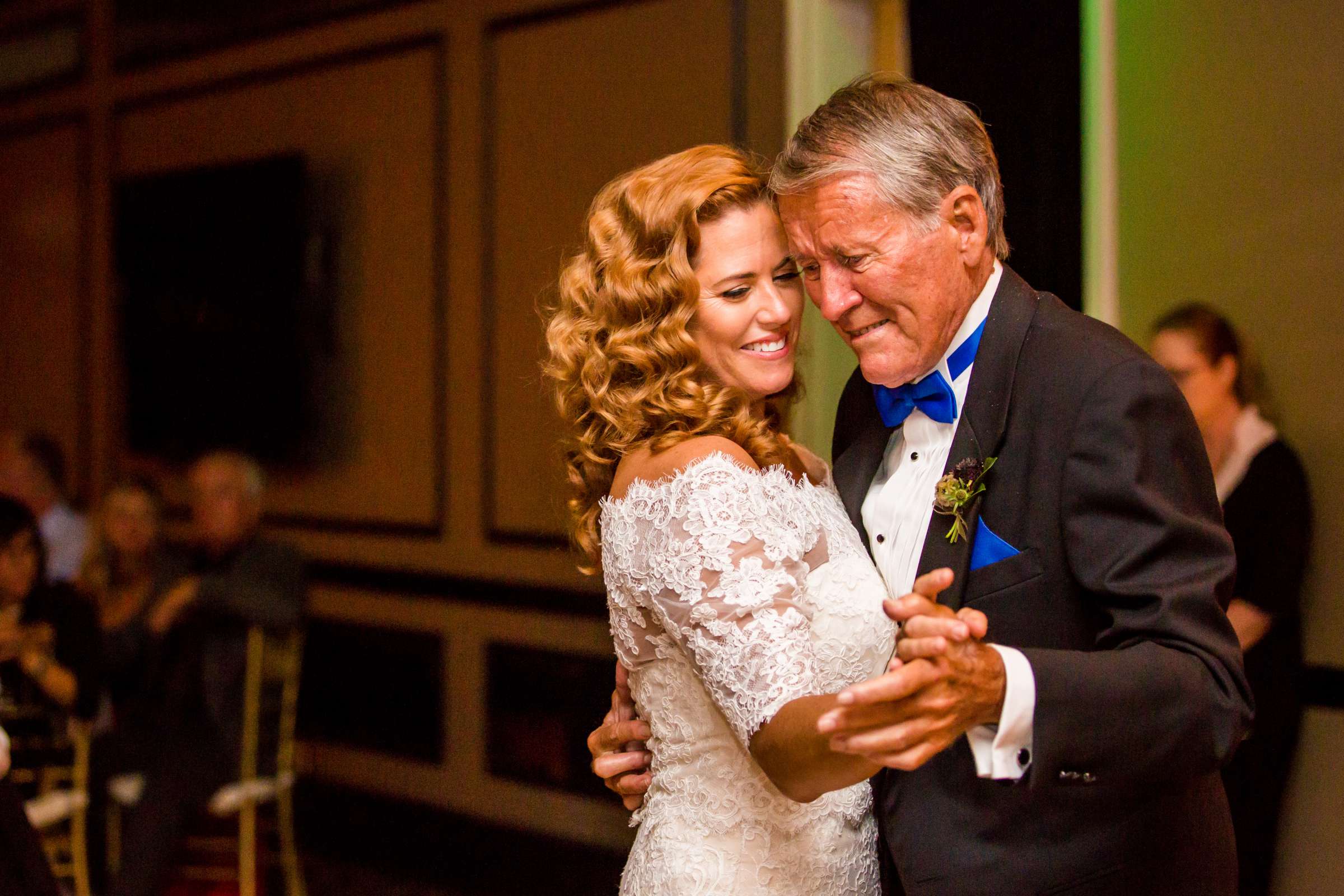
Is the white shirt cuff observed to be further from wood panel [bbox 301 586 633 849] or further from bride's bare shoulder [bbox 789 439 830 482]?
wood panel [bbox 301 586 633 849]

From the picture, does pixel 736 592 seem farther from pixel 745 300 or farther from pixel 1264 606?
pixel 1264 606

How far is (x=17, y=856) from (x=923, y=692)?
1.86 meters

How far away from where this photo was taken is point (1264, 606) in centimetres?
301

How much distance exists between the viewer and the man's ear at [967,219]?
1.69 m

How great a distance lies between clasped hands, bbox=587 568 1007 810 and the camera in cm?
122

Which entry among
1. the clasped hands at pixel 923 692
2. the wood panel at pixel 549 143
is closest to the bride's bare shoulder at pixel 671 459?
the clasped hands at pixel 923 692

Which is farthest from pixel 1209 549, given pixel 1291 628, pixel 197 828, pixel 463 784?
pixel 197 828

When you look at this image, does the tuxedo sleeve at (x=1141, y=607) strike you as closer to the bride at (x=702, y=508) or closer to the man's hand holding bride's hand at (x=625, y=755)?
the bride at (x=702, y=508)

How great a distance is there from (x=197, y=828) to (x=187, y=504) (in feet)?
5.84

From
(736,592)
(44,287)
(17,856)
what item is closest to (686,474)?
(736,592)

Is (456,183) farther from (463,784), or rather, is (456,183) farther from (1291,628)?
(1291,628)

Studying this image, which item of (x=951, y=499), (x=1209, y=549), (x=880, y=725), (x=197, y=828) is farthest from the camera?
(x=197, y=828)

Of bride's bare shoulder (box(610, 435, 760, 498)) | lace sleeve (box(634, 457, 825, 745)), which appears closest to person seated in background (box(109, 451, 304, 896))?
bride's bare shoulder (box(610, 435, 760, 498))

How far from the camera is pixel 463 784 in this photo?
473 cm
